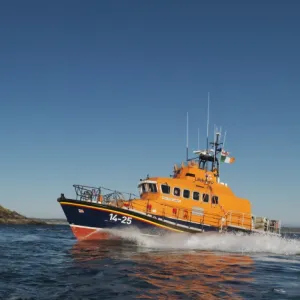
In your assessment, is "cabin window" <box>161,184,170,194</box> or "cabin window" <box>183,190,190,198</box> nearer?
"cabin window" <box>161,184,170,194</box>

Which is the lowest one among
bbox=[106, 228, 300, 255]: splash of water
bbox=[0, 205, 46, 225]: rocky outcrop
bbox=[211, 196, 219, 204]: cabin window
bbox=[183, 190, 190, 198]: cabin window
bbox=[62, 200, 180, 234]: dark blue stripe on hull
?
bbox=[0, 205, 46, 225]: rocky outcrop

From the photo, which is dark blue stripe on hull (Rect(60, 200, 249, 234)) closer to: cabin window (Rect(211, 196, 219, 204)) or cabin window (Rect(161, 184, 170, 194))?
cabin window (Rect(161, 184, 170, 194))

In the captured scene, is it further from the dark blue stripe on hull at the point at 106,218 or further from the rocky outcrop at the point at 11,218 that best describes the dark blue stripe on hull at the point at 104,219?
the rocky outcrop at the point at 11,218

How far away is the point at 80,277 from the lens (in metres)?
8.79

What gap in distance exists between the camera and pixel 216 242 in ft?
59.1

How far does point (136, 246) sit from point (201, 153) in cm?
759

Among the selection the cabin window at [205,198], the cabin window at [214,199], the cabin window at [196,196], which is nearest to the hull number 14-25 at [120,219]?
the cabin window at [196,196]

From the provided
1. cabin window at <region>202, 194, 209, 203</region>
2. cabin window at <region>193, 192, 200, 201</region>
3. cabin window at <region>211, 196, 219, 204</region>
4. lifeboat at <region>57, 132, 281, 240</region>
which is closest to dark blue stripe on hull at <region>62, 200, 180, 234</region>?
lifeboat at <region>57, 132, 281, 240</region>

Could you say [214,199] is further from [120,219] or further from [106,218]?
[106,218]

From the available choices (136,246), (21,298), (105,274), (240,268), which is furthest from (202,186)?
(21,298)

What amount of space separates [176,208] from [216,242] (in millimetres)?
2813

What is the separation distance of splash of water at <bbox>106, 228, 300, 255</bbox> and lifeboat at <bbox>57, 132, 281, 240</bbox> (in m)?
0.33

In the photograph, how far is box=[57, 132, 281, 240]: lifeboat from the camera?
696 inches

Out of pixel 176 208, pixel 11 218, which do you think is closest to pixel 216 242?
pixel 176 208
